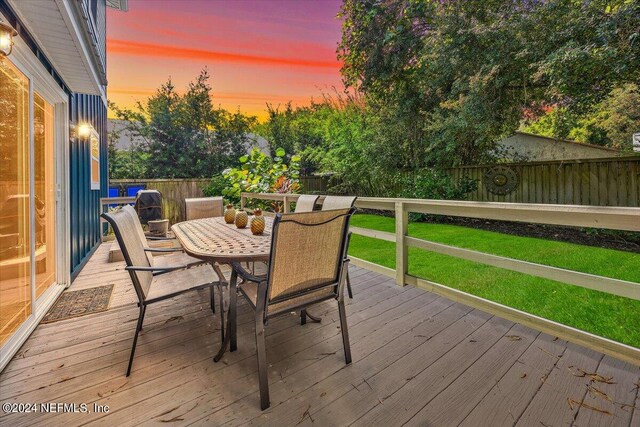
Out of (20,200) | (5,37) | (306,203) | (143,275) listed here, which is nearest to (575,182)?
(306,203)

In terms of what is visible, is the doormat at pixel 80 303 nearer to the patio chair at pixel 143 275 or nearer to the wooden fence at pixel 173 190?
the patio chair at pixel 143 275

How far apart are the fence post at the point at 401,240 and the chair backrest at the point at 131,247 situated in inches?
90.7

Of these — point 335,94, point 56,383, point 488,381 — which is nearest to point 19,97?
point 56,383

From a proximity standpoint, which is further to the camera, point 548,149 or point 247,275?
point 548,149

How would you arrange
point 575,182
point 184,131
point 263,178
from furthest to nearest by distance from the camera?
1. point 184,131
2. point 263,178
3. point 575,182

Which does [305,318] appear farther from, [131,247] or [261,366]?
[131,247]

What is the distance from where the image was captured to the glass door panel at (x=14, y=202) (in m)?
2.04

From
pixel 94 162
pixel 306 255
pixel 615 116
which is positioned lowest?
pixel 306 255

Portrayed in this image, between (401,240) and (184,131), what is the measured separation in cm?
1051

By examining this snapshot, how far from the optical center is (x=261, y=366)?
154 centimetres

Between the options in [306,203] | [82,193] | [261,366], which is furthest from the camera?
[82,193]

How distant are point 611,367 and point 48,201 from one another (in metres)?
4.76

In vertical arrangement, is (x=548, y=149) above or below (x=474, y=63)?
below

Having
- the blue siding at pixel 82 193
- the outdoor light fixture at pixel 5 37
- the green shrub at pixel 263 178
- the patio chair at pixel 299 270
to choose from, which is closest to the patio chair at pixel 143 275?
the patio chair at pixel 299 270
